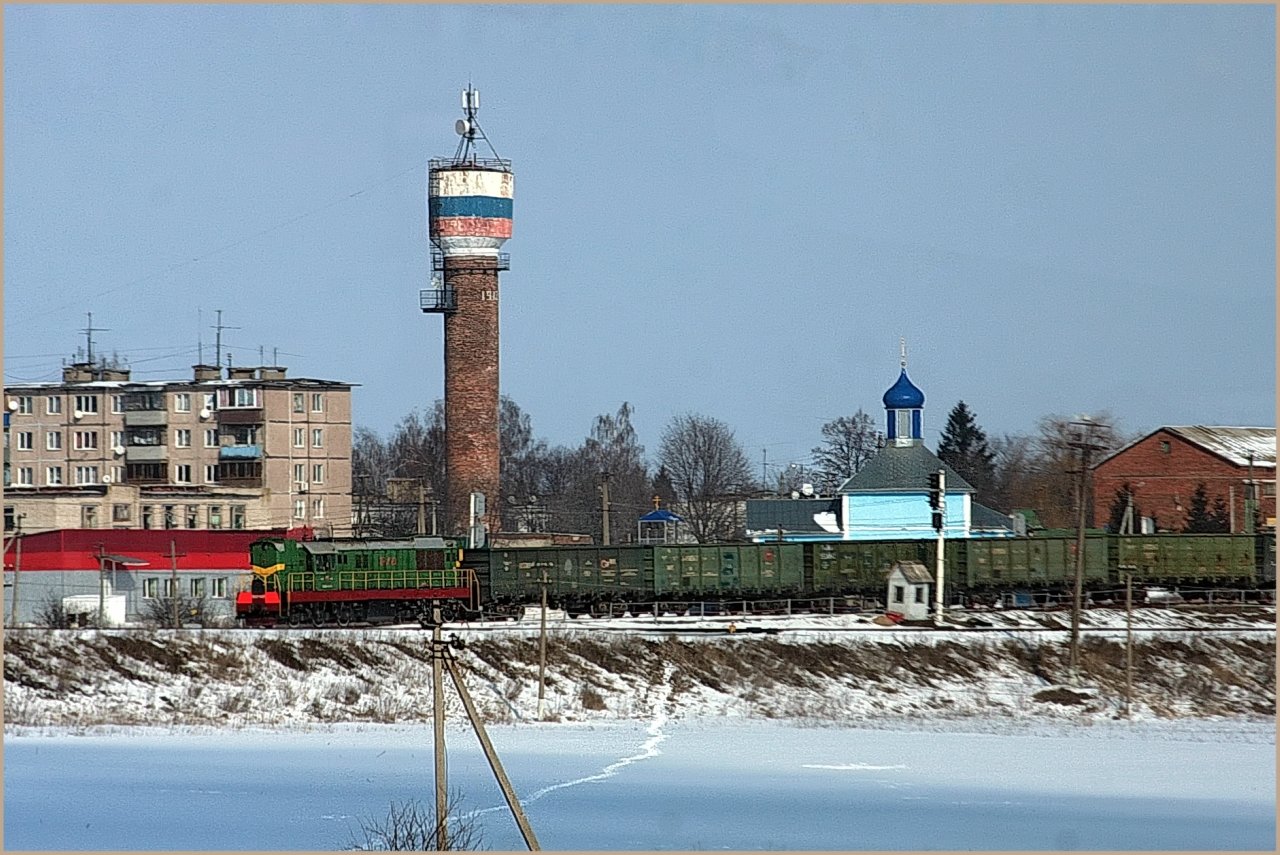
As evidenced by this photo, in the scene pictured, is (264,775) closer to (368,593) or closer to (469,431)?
(368,593)

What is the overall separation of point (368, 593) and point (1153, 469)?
4539cm

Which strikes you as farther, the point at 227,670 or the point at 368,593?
the point at 368,593

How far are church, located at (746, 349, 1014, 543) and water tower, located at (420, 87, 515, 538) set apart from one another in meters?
18.6

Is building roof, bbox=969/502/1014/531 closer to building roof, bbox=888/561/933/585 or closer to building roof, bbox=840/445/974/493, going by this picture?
building roof, bbox=840/445/974/493

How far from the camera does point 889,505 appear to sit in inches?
2694

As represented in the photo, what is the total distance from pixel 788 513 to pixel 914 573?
41.5 feet

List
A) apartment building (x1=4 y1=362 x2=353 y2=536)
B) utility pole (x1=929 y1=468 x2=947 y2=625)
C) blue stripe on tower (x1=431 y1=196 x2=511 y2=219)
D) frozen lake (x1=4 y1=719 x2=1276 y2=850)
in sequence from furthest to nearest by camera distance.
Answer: apartment building (x1=4 y1=362 x2=353 y2=536) < blue stripe on tower (x1=431 y1=196 x2=511 y2=219) < utility pole (x1=929 y1=468 x2=947 y2=625) < frozen lake (x1=4 y1=719 x2=1276 y2=850)

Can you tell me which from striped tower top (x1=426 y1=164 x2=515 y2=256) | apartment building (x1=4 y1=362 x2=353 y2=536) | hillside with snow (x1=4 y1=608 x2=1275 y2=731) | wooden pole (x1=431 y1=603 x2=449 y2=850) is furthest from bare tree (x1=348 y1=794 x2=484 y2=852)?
apartment building (x1=4 y1=362 x2=353 y2=536)

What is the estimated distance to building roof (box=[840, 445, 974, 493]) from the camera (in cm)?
6850

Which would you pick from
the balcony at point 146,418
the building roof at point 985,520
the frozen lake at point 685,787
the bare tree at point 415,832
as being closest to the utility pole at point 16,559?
the frozen lake at point 685,787

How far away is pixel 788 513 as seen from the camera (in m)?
70.4

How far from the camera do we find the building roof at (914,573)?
5806cm

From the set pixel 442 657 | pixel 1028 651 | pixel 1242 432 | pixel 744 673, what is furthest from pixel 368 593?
pixel 1242 432

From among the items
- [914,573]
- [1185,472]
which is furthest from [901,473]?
[1185,472]
